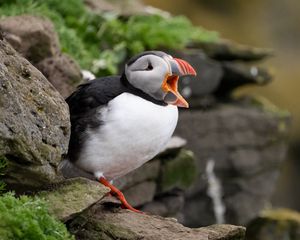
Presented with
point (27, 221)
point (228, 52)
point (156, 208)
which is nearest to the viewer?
point (27, 221)

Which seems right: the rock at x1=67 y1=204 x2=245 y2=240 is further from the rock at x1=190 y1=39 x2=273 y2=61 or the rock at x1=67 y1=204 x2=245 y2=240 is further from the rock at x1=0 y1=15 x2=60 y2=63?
the rock at x1=190 y1=39 x2=273 y2=61

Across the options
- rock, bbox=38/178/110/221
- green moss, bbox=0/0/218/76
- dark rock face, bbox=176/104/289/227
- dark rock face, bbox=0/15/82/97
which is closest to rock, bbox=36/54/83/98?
dark rock face, bbox=0/15/82/97

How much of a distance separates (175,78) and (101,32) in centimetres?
367

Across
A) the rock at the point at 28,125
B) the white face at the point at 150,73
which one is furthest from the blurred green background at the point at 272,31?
the rock at the point at 28,125

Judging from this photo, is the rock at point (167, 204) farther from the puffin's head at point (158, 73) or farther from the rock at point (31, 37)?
the puffin's head at point (158, 73)

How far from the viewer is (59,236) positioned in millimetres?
3555

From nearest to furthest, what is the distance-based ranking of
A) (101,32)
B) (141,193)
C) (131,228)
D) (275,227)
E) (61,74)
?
(131,228) < (61,74) < (141,193) < (101,32) < (275,227)

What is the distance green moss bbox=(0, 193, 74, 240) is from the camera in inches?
133

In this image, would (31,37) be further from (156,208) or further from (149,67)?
(156,208)

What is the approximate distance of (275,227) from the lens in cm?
940

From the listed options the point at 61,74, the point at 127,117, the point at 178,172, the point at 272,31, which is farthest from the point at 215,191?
the point at 272,31

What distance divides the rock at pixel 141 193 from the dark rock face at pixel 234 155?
2255 millimetres

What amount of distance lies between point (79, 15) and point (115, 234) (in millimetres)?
4561

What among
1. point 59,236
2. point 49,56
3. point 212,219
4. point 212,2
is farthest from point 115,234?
point 212,2
